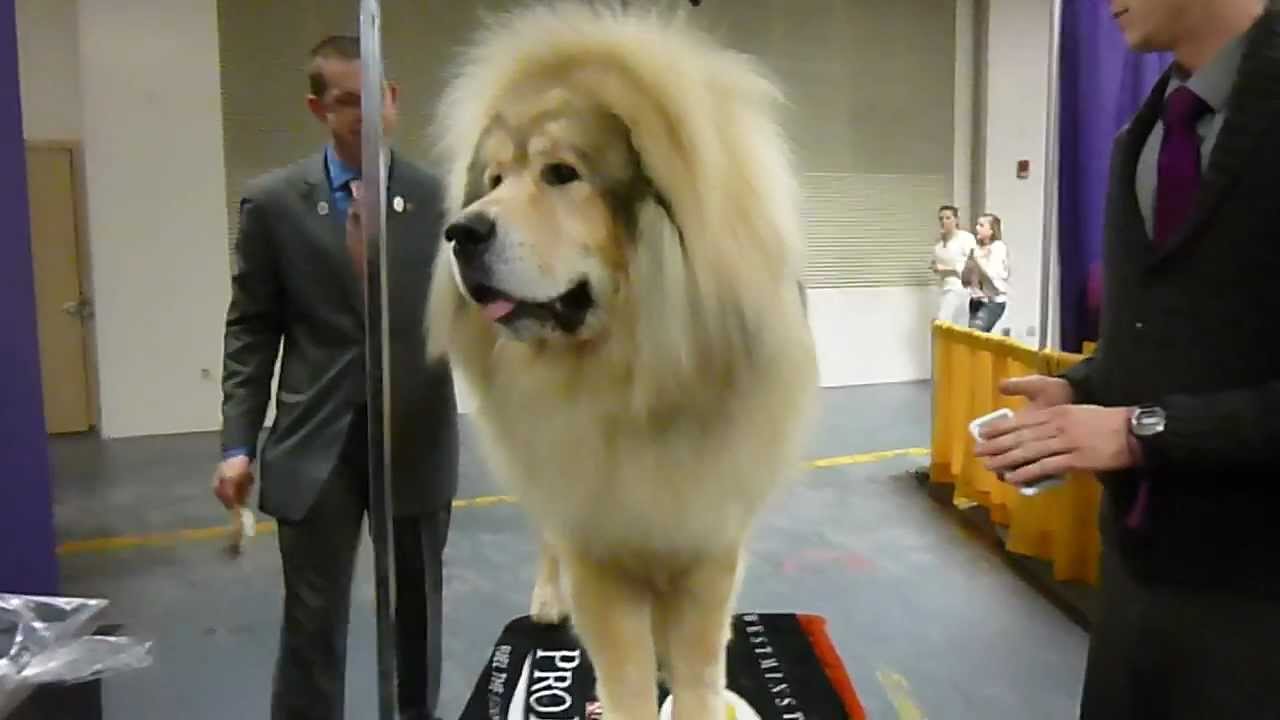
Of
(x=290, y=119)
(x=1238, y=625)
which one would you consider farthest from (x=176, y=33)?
(x=1238, y=625)

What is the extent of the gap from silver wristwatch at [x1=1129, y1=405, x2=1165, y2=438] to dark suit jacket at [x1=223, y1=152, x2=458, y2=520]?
0.75 meters

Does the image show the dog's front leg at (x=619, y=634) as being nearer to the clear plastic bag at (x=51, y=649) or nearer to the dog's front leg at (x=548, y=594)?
the dog's front leg at (x=548, y=594)

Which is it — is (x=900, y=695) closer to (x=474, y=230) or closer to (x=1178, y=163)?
(x=1178, y=163)

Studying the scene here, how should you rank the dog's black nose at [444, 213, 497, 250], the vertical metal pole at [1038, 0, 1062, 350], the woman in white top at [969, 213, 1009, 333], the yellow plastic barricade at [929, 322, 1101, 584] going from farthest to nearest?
the yellow plastic barricade at [929, 322, 1101, 584] → the woman in white top at [969, 213, 1009, 333] → the vertical metal pole at [1038, 0, 1062, 350] → the dog's black nose at [444, 213, 497, 250]

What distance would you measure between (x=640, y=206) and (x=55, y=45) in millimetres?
2326

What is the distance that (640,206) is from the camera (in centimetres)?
99

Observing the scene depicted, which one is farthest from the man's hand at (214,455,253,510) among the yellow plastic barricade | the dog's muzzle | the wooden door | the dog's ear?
the yellow plastic barricade

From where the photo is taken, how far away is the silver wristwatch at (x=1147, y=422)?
93 centimetres

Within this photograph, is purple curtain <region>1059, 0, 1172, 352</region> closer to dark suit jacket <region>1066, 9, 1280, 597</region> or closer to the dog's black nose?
dark suit jacket <region>1066, 9, 1280, 597</region>

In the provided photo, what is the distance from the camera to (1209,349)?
993mm

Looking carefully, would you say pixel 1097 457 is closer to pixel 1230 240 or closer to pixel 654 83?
pixel 1230 240

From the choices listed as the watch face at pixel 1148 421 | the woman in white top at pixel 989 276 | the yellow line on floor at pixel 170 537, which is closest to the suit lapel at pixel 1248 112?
the watch face at pixel 1148 421

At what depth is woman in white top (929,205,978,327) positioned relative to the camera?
2.39 meters

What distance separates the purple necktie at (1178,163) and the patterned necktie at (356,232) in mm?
930
